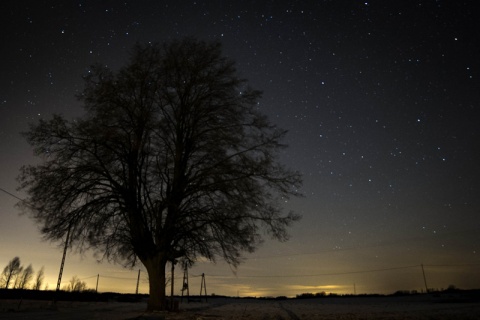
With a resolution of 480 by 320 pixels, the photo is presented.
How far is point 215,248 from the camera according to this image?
1560 cm

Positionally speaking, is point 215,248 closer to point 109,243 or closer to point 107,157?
point 109,243

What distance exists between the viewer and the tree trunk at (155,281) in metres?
15.2

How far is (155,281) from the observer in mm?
15195

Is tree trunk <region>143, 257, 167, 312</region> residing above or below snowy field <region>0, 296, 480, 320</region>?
above

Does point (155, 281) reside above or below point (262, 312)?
above

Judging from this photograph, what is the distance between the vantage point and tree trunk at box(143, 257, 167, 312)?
15188 mm

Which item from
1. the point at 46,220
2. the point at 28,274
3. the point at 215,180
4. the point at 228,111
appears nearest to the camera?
the point at 46,220

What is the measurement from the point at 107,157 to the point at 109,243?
13.2ft

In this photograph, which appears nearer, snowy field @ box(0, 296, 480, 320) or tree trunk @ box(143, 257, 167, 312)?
snowy field @ box(0, 296, 480, 320)

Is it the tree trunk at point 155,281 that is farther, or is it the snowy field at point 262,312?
the tree trunk at point 155,281

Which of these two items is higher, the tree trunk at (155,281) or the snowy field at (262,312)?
the tree trunk at (155,281)

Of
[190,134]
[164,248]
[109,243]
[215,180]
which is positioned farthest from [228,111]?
[109,243]

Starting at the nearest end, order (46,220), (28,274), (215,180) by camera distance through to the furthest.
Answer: (46,220), (215,180), (28,274)

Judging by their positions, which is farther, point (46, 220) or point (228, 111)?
point (228, 111)
